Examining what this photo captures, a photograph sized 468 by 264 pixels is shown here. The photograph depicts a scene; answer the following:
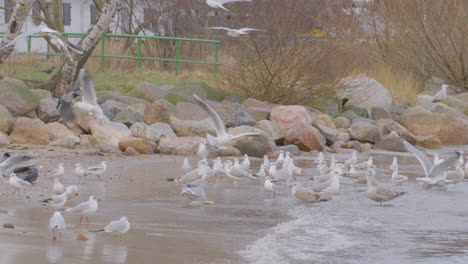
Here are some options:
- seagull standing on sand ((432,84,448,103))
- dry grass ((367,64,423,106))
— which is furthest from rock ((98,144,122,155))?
dry grass ((367,64,423,106))

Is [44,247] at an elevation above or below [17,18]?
below

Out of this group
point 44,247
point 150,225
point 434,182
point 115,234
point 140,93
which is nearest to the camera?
point 44,247

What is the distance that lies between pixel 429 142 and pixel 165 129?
7493 mm

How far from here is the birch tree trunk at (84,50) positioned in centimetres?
1989

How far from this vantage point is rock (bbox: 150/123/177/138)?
18047mm

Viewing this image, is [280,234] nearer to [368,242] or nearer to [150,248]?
[368,242]

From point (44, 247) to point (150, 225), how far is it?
177cm

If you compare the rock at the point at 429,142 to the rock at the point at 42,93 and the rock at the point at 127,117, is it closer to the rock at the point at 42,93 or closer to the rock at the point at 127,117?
the rock at the point at 127,117

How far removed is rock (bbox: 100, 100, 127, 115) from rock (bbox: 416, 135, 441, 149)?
24.9 feet

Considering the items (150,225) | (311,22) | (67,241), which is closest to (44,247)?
(67,241)

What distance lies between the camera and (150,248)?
8.03m

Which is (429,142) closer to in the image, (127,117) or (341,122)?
(341,122)

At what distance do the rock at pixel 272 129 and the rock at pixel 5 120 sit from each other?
5857 mm

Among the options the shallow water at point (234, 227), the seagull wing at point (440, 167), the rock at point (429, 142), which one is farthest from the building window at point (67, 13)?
the seagull wing at point (440, 167)
